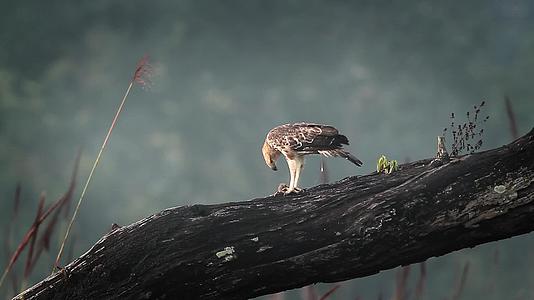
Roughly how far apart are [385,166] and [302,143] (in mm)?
957

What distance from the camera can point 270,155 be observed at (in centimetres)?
624

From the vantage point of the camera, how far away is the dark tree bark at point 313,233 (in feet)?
13.1

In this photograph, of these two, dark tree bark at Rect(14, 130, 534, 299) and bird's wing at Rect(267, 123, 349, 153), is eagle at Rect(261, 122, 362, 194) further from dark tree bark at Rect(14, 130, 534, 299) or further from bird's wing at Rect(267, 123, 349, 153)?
dark tree bark at Rect(14, 130, 534, 299)

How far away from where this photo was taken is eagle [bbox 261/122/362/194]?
525cm

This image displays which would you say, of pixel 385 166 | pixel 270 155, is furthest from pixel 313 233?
pixel 270 155

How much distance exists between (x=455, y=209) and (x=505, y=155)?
46cm

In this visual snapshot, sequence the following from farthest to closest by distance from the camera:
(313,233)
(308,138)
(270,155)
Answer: (270,155) → (308,138) → (313,233)

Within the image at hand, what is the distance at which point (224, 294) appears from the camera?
173 inches

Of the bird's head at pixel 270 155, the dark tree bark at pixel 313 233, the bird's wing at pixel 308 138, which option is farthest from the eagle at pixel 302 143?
the dark tree bark at pixel 313 233

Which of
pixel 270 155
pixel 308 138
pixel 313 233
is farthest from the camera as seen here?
pixel 270 155

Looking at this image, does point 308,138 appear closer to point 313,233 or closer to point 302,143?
point 302,143

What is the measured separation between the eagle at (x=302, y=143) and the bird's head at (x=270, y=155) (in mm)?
222

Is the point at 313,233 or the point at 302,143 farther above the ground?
the point at 302,143

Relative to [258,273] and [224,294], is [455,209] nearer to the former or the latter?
[258,273]
